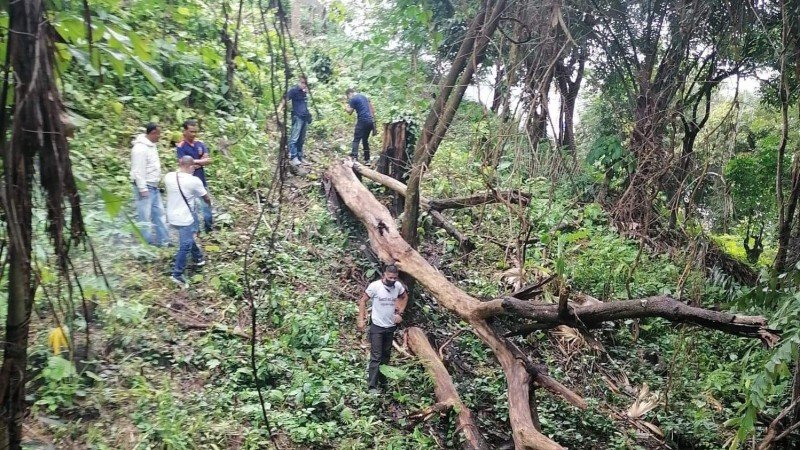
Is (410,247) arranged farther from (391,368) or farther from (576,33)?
(576,33)

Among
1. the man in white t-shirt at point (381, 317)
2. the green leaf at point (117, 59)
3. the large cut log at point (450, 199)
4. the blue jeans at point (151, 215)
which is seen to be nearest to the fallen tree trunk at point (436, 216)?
the large cut log at point (450, 199)

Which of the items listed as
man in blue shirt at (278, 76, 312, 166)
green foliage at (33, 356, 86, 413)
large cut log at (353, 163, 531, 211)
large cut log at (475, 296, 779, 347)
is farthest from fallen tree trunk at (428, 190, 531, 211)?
green foliage at (33, 356, 86, 413)

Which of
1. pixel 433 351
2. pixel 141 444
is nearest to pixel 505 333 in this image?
pixel 433 351

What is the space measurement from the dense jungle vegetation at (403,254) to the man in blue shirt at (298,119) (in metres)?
0.35

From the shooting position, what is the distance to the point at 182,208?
24.4 feet

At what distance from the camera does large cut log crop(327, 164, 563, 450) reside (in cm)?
580

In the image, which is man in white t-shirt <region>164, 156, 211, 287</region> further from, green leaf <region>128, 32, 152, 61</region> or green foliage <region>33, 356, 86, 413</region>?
green leaf <region>128, 32, 152, 61</region>

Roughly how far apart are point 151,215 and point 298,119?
379 centimetres

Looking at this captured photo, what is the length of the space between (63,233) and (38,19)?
0.80 m

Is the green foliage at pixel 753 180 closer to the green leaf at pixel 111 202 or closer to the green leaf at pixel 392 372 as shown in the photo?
A: the green leaf at pixel 392 372

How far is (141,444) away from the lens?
17.0 feet

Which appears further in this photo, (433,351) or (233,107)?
(233,107)

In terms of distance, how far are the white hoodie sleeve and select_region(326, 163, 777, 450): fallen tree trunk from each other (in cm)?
318

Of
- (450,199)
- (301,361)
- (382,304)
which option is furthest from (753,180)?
(301,361)
